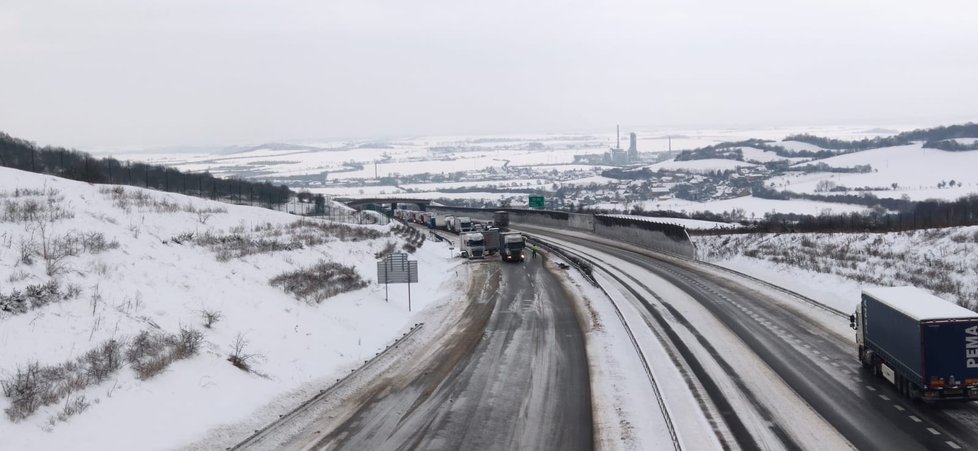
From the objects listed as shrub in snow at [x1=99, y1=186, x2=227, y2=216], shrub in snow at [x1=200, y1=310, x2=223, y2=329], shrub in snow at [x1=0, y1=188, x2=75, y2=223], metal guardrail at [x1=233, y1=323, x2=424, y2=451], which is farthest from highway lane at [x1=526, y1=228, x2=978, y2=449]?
shrub in snow at [x1=99, y1=186, x2=227, y2=216]

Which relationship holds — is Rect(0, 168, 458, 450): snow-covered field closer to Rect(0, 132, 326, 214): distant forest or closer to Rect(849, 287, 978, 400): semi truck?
Rect(849, 287, 978, 400): semi truck

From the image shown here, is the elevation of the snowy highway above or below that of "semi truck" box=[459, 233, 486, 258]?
below

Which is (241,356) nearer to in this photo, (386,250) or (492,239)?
(386,250)

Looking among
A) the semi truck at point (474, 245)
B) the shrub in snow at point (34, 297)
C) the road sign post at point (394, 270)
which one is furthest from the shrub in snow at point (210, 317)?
the semi truck at point (474, 245)

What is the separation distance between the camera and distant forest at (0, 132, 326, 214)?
75825 millimetres

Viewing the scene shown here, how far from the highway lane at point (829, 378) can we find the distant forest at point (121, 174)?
5982cm

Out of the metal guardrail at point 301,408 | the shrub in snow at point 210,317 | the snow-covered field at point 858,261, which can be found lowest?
the metal guardrail at point 301,408

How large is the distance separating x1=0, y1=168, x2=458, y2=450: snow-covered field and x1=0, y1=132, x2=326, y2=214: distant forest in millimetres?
37423

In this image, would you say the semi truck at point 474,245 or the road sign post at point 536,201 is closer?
the semi truck at point 474,245

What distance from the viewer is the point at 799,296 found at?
38.0m

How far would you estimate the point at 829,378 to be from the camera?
73.3 ft

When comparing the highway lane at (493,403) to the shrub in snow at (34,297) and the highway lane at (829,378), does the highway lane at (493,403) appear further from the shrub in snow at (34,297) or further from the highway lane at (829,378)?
the shrub in snow at (34,297)

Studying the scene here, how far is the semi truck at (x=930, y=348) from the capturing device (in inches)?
725

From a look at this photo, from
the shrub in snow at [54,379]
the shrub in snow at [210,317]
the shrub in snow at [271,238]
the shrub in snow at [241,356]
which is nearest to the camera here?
the shrub in snow at [54,379]
